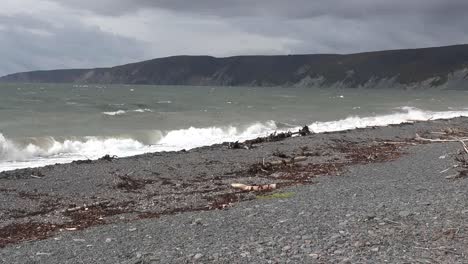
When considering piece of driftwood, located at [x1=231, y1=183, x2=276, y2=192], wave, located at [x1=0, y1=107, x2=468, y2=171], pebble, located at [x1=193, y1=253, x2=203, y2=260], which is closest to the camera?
pebble, located at [x1=193, y1=253, x2=203, y2=260]

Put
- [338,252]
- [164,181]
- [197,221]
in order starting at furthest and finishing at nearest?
[164,181]
[197,221]
[338,252]

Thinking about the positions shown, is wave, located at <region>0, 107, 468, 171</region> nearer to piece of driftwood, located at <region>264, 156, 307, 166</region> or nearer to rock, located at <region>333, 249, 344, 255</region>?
piece of driftwood, located at <region>264, 156, 307, 166</region>

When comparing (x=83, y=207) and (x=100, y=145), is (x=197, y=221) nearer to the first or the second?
(x=83, y=207)

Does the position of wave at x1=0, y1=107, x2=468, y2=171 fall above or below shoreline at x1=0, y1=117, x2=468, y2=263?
below

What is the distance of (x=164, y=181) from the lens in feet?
50.6

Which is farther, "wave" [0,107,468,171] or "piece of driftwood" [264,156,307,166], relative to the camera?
"wave" [0,107,468,171]

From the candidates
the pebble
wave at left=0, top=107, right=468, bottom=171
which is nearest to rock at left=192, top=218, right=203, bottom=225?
the pebble

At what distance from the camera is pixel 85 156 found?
72.0ft

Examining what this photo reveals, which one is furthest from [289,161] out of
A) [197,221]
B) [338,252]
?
[338,252]

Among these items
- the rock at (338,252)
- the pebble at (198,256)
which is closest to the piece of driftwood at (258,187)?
the pebble at (198,256)

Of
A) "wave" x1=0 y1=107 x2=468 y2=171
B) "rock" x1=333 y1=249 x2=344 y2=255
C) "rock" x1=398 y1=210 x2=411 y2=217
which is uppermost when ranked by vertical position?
"rock" x1=398 y1=210 x2=411 y2=217

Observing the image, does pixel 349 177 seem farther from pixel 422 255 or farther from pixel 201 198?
pixel 422 255

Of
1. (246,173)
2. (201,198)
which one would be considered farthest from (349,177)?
(201,198)

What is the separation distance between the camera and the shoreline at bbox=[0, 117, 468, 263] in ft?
35.7
